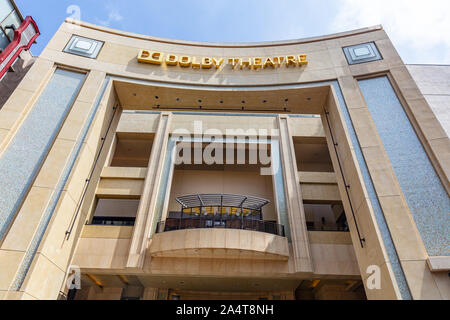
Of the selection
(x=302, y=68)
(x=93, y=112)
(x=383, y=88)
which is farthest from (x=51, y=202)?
(x=383, y=88)

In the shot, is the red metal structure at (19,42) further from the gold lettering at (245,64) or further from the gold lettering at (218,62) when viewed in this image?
the gold lettering at (245,64)

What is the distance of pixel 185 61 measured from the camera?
1277 cm

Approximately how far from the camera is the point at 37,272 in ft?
23.6

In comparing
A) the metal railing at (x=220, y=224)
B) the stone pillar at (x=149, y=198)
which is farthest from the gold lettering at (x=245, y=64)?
the stone pillar at (x=149, y=198)

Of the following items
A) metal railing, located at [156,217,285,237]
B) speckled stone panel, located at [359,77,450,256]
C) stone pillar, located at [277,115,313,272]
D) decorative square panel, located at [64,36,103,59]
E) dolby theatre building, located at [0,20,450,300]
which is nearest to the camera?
speckled stone panel, located at [359,77,450,256]

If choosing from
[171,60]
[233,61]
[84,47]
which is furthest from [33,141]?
[233,61]

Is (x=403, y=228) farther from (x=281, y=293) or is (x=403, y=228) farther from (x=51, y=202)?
A: (x=281, y=293)

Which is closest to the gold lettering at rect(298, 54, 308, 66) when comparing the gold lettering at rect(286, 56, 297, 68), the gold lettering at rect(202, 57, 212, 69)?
the gold lettering at rect(286, 56, 297, 68)

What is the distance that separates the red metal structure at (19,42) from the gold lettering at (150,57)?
460cm

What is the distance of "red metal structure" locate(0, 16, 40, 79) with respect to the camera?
31.1 feet

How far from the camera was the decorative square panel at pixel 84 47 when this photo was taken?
11836 mm

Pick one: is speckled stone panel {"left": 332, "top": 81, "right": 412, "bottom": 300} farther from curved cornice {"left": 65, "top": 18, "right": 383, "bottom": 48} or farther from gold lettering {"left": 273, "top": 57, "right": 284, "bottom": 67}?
curved cornice {"left": 65, "top": 18, "right": 383, "bottom": 48}

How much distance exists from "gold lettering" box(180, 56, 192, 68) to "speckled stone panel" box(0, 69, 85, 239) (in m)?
4.73

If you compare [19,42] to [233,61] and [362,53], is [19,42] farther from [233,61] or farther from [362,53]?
[362,53]
